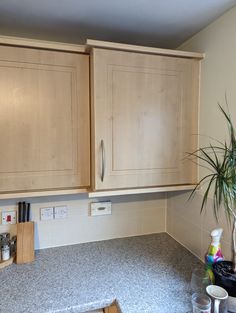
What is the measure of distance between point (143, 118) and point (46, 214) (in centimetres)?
85

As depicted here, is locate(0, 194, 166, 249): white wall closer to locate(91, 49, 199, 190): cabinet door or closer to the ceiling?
locate(91, 49, 199, 190): cabinet door

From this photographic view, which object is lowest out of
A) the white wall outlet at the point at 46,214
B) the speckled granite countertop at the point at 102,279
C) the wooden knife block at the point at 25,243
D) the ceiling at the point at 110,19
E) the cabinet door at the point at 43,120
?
the speckled granite countertop at the point at 102,279

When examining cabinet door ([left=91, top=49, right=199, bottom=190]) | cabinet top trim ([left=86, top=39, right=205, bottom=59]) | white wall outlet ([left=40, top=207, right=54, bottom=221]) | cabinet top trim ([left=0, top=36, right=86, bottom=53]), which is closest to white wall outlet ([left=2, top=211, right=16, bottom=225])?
white wall outlet ([left=40, top=207, right=54, bottom=221])

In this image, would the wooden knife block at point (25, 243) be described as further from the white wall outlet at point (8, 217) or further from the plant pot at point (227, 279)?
the plant pot at point (227, 279)

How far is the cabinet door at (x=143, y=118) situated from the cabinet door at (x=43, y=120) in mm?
103

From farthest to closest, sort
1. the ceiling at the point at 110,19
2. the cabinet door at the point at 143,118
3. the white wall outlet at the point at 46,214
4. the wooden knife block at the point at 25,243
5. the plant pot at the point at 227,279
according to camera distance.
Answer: the white wall outlet at the point at 46,214 → the wooden knife block at the point at 25,243 → the cabinet door at the point at 143,118 → the ceiling at the point at 110,19 → the plant pot at the point at 227,279

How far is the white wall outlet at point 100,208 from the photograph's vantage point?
5.22ft

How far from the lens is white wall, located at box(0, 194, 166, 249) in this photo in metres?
1.51

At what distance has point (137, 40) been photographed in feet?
4.81

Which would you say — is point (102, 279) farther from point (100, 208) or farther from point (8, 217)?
point (8, 217)

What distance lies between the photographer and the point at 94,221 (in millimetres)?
1618

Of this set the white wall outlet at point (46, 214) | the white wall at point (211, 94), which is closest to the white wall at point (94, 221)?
the white wall outlet at point (46, 214)

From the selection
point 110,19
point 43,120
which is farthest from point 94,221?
point 110,19

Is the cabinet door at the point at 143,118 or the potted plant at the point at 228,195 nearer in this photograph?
the potted plant at the point at 228,195
